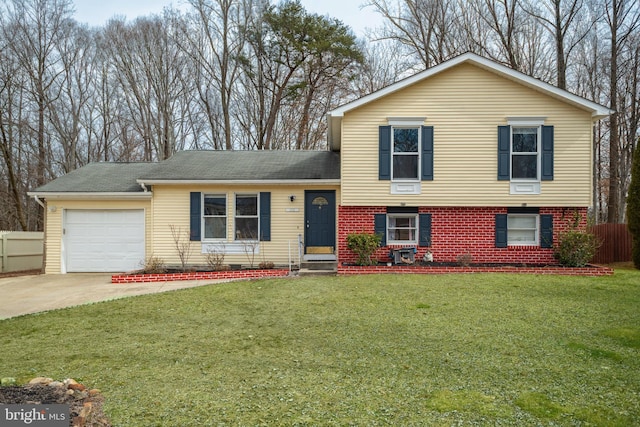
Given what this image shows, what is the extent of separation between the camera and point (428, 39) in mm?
23594

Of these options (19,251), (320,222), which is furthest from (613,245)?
(19,251)

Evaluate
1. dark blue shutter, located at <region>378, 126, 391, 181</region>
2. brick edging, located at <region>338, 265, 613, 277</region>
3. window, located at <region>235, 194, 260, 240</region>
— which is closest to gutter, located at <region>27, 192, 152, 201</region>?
window, located at <region>235, 194, 260, 240</region>

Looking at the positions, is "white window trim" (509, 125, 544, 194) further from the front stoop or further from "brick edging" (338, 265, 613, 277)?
the front stoop

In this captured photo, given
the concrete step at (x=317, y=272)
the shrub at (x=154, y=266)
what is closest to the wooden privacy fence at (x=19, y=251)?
the shrub at (x=154, y=266)

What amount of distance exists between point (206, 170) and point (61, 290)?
5402 millimetres

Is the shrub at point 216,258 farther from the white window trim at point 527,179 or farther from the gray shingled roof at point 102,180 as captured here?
the white window trim at point 527,179

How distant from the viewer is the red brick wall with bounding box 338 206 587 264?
1221 cm

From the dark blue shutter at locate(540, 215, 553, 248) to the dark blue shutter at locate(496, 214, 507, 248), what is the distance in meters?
1.06

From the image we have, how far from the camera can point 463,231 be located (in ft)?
40.3

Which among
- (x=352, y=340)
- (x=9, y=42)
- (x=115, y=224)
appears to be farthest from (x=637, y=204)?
(x=9, y=42)

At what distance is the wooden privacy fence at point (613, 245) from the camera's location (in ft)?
51.8

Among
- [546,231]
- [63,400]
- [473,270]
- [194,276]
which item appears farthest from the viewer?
[546,231]

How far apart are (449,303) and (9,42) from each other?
80.9 ft

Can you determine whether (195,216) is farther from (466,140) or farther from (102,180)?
(466,140)
